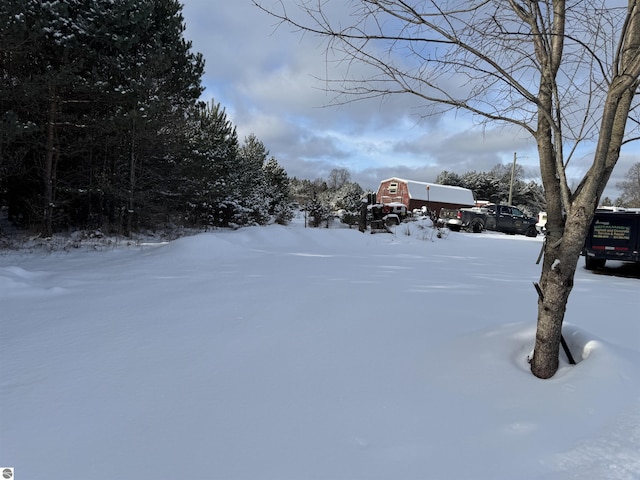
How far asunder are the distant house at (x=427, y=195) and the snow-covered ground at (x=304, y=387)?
36.5m

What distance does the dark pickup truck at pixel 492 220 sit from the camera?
20.5m

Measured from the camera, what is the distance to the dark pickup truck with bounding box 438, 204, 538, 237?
20.5 meters

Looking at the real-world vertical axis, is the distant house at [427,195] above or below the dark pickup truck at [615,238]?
above

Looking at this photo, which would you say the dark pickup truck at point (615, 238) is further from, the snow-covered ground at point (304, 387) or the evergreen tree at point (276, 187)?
the evergreen tree at point (276, 187)

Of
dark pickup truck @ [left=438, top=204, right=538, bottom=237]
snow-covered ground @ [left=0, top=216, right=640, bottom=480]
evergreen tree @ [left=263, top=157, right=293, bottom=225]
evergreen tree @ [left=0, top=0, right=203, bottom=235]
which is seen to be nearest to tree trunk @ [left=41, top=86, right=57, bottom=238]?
evergreen tree @ [left=0, top=0, right=203, bottom=235]

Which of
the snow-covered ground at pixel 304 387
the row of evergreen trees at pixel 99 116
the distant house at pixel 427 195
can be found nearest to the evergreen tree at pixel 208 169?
the row of evergreen trees at pixel 99 116

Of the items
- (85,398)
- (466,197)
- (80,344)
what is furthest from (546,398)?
(466,197)

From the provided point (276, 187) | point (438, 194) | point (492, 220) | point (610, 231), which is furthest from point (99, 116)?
point (438, 194)

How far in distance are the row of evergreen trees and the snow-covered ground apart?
24.1 ft

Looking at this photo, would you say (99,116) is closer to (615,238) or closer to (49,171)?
(49,171)

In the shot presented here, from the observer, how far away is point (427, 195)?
40.9 m

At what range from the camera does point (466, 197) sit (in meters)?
42.4

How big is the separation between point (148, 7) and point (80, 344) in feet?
36.8

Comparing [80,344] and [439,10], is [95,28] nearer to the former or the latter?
[80,344]
